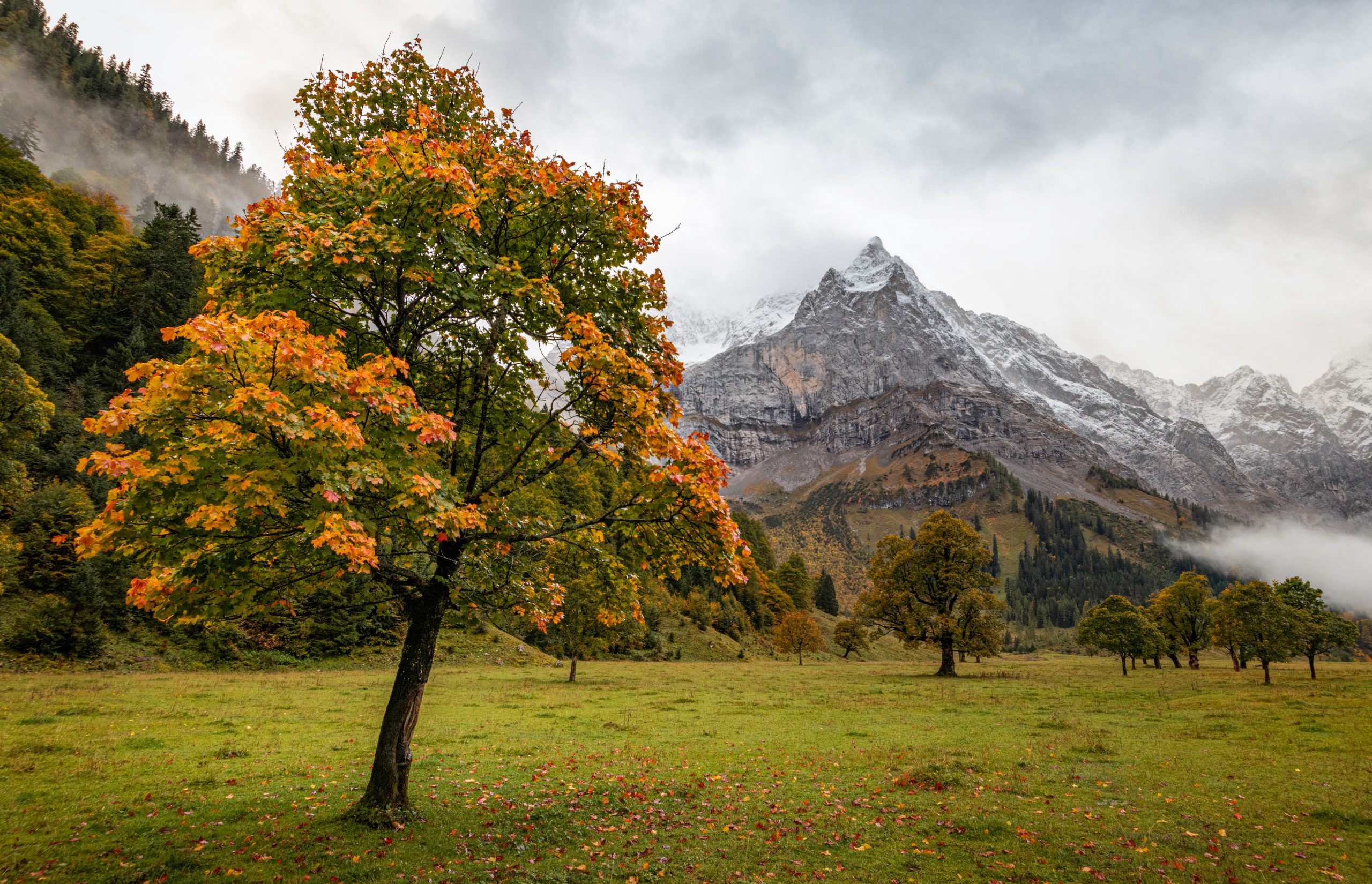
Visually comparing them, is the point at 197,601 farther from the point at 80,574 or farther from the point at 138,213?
the point at 138,213

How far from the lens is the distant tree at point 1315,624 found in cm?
4481

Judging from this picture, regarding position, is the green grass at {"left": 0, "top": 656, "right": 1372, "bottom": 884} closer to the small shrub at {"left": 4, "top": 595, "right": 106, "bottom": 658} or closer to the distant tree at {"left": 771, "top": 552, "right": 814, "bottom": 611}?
the small shrub at {"left": 4, "top": 595, "right": 106, "bottom": 658}

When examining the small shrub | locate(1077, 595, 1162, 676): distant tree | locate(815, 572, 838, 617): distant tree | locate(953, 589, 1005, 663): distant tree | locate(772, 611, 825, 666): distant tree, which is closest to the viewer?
the small shrub

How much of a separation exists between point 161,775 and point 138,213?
7034 inches

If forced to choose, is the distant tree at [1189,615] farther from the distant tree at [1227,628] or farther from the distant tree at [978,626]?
the distant tree at [978,626]

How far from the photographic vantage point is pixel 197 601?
8180 mm

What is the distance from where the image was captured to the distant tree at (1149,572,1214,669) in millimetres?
64188

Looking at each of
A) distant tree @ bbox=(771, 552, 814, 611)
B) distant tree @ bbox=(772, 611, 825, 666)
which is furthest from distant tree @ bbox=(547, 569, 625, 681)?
distant tree @ bbox=(771, 552, 814, 611)

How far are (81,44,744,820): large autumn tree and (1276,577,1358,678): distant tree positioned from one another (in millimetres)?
58648

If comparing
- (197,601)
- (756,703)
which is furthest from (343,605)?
(756,703)

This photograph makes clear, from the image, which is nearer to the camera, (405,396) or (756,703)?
(405,396)

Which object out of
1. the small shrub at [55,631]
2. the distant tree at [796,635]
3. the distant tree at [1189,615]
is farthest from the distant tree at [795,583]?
the small shrub at [55,631]

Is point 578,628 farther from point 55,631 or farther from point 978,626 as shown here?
point 978,626

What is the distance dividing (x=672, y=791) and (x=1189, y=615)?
76936 millimetres
